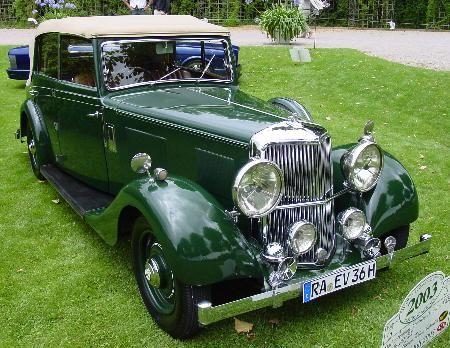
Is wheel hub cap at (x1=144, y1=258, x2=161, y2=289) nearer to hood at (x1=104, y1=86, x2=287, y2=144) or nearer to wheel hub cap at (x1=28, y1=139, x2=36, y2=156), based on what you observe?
hood at (x1=104, y1=86, x2=287, y2=144)

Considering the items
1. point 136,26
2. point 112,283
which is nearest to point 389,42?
point 136,26

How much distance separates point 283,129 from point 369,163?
725 millimetres

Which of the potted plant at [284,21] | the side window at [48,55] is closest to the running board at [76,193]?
the side window at [48,55]

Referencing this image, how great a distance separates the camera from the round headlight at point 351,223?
3.54 metres

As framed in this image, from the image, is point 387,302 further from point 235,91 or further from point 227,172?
point 235,91

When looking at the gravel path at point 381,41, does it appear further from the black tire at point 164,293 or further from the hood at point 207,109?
the black tire at point 164,293

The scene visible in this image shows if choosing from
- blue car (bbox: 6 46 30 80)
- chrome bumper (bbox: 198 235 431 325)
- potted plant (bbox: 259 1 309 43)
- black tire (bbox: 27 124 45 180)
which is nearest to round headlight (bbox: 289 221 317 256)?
chrome bumper (bbox: 198 235 431 325)

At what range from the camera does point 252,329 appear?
137 inches

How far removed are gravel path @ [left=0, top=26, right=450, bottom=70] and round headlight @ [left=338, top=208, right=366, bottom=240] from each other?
30.9 feet

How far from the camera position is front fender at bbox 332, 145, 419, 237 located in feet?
12.2

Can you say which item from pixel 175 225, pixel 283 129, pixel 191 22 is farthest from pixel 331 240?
pixel 191 22

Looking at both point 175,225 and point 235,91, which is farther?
point 235,91

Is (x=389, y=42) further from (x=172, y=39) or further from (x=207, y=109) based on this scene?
(x=207, y=109)

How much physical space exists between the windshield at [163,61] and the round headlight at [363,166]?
1706mm
